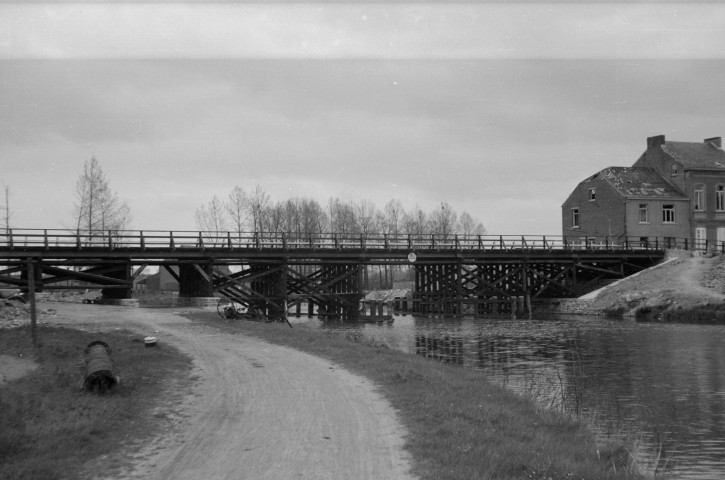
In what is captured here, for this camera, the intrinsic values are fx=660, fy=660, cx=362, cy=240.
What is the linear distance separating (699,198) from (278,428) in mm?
62109

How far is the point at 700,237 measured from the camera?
6197 cm

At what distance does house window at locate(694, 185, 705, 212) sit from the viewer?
2430 inches

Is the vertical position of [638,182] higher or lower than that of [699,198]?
higher

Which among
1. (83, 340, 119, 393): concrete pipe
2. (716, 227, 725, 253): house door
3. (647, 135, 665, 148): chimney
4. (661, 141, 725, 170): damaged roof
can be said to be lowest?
(83, 340, 119, 393): concrete pipe

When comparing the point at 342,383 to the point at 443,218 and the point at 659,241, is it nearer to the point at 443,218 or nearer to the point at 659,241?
the point at 659,241

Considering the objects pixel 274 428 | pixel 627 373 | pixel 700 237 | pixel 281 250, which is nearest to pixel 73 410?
pixel 274 428

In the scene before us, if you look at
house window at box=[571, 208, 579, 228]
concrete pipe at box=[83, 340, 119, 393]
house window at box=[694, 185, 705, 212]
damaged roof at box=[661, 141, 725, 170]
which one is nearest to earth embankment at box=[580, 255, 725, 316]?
house window at box=[694, 185, 705, 212]

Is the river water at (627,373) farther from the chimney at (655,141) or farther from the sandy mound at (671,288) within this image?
the chimney at (655,141)

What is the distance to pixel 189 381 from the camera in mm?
13969

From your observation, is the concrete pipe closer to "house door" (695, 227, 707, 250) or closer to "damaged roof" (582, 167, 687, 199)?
"damaged roof" (582, 167, 687, 199)

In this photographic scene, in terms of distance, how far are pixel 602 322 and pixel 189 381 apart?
104 ft

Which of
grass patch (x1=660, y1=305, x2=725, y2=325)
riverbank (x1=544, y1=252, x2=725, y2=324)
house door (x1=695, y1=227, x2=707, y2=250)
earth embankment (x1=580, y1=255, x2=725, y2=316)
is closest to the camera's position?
grass patch (x1=660, y1=305, x2=725, y2=325)

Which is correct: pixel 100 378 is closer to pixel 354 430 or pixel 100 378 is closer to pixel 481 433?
pixel 354 430

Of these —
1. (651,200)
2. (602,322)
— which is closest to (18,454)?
(602,322)
